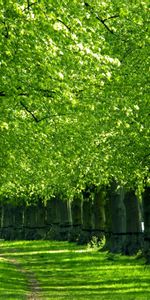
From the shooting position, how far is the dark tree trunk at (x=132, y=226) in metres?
43.2

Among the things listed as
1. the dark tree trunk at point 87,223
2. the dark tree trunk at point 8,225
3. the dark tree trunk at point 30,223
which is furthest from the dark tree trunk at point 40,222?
the dark tree trunk at point 87,223

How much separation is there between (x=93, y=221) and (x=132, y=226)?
1395 centimetres

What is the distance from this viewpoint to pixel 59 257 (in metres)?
49.5

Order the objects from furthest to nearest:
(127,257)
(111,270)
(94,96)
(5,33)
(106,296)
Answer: (127,257), (111,270), (94,96), (106,296), (5,33)

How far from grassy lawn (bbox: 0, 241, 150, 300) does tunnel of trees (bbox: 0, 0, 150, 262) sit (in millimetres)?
2134

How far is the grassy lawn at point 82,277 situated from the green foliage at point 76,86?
442cm

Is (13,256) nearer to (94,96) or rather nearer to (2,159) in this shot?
(2,159)

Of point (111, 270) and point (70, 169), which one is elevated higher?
point (70, 169)

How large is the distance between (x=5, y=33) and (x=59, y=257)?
31.5m

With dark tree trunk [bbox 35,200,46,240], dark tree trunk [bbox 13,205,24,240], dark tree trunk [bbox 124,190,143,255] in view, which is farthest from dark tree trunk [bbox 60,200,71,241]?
dark tree trunk [bbox 124,190,143,255]

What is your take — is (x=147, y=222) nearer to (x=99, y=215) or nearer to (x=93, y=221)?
(x=99, y=215)

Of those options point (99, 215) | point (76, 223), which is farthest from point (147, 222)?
point (76, 223)

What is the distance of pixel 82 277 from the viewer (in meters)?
34.2

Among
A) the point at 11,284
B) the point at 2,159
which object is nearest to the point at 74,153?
the point at 2,159
